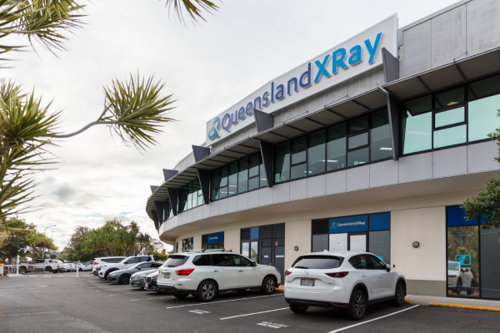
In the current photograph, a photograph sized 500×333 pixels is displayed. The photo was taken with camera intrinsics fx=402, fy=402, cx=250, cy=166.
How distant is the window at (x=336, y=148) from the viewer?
14914 mm

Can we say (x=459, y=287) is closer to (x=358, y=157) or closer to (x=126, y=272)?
(x=358, y=157)

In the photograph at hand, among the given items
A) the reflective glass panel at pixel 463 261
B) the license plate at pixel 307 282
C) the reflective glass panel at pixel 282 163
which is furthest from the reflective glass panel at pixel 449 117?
the reflective glass panel at pixel 282 163

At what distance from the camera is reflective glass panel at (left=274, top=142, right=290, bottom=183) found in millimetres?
19234

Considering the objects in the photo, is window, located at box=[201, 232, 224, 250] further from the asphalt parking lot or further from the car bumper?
the car bumper

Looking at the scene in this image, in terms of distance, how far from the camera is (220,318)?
10.2 metres

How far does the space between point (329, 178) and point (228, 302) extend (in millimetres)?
6458

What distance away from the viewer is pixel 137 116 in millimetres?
5797

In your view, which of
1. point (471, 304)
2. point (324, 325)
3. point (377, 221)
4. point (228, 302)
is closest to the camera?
point (324, 325)

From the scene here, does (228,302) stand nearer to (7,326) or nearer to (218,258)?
(218,258)

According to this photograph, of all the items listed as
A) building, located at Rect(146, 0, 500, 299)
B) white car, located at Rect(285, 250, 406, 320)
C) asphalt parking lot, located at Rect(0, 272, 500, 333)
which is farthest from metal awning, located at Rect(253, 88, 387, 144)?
asphalt parking lot, located at Rect(0, 272, 500, 333)

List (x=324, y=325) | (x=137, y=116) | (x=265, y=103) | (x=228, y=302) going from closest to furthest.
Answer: (x=137, y=116), (x=324, y=325), (x=228, y=302), (x=265, y=103)

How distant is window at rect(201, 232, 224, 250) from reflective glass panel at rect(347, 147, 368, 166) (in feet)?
46.8

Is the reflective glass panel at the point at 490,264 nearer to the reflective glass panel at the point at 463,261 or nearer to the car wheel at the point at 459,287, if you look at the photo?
the reflective glass panel at the point at 463,261

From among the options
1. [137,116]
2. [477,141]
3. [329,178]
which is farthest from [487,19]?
[137,116]
